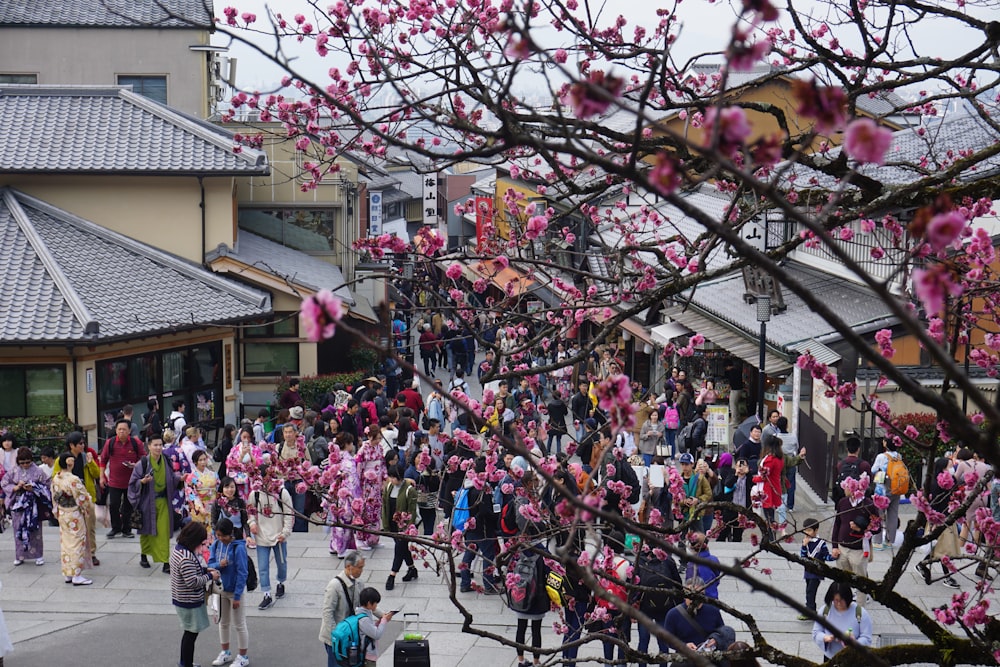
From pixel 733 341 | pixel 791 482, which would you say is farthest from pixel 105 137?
pixel 791 482

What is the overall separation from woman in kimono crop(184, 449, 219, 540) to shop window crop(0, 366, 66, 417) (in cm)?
723

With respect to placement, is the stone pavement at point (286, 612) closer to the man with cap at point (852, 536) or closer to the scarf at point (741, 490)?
the man with cap at point (852, 536)

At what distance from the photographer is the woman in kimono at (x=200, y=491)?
42.2 feet

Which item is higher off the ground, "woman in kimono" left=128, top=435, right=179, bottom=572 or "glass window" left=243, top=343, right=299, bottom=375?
"glass window" left=243, top=343, right=299, bottom=375

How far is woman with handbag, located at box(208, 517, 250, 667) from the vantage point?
10.3 m

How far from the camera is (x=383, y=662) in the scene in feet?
36.8

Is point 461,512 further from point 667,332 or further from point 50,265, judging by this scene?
point 50,265

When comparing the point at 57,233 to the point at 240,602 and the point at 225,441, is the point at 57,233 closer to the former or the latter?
the point at 225,441

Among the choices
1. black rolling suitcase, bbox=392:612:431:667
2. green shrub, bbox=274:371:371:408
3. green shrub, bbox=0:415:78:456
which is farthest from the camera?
green shrub, bbox=274:371:371:408

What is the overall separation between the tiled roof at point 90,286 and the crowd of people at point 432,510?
110 inches

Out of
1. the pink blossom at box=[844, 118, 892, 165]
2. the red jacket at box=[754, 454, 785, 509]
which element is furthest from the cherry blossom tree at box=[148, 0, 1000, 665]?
the red jacket at box=[754, 454, 785, 509]

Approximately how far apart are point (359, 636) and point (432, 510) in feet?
16.5

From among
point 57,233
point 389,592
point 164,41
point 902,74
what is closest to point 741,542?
Result: point 389,592

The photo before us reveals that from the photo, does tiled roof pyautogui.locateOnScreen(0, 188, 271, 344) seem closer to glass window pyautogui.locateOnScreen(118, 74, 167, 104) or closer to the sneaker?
the sneaker
